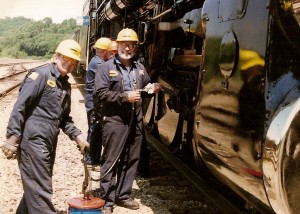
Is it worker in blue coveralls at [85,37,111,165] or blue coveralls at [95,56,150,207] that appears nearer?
blue coveralls at [95,56,150,207]

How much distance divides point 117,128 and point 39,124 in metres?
1.12

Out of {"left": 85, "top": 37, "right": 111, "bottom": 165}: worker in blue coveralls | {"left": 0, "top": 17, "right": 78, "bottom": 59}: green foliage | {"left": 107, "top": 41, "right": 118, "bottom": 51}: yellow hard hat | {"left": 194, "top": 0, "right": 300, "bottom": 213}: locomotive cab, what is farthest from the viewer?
{"left": 0, "top": 17, "right": 78, "bottom": 59}: green foliage

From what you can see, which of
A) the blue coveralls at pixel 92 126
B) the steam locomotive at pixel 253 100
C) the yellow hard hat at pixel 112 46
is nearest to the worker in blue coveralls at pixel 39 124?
the steam locomotive at pixel 253 100

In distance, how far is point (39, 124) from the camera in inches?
145

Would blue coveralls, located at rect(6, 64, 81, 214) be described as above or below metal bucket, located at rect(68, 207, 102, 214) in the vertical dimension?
above

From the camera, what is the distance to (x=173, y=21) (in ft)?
18.5

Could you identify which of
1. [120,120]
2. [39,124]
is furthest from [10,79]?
[39,124]

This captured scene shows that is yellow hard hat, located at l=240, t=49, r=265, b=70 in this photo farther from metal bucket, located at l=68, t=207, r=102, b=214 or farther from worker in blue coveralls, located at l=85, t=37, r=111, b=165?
worker in blue coveralls, located at l=85, t=37, r=111, b=165

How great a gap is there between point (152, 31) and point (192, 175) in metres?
2.38

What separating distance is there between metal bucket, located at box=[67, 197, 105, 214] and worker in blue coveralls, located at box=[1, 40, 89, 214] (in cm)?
33

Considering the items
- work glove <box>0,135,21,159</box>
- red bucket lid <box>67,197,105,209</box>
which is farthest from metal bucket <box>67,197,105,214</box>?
work glove <box>0,135,21,159</box>

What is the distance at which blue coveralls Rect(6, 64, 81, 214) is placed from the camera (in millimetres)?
3621

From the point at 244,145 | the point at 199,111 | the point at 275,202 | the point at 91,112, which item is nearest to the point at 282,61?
the point at 244,145

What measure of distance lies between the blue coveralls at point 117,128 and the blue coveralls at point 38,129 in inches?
34.0
